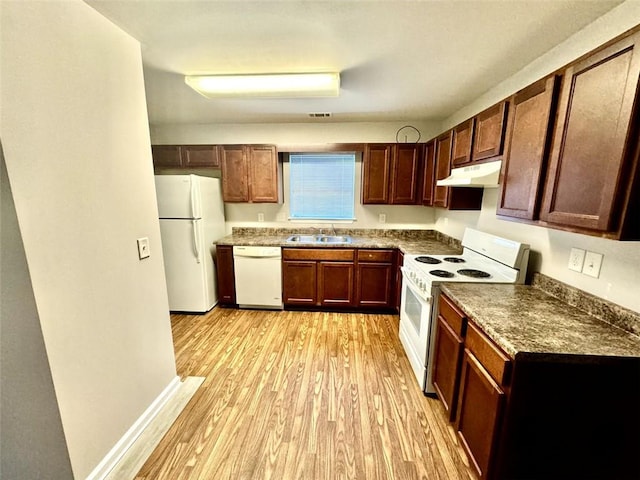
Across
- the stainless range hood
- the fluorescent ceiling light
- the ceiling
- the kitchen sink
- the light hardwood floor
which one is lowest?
the light hardwood floor

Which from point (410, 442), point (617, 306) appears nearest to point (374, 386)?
point (410, 442)

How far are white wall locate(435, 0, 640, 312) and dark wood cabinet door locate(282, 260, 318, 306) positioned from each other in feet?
6.41

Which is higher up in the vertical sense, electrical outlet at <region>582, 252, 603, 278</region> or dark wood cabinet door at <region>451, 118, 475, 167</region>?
dark wood cabinet door at <region>451, 118, 475, 167</region>

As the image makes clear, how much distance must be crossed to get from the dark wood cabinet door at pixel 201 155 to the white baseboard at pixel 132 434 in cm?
255

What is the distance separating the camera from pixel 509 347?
1.05m

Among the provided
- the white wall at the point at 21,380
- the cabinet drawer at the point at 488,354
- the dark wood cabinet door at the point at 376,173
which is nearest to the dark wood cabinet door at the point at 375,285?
the dark wood cabinet door at the point at 376,173

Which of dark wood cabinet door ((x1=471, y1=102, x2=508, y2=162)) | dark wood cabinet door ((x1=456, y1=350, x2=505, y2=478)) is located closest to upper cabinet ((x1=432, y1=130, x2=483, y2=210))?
dark wood cabinet door ((x1=471, y1=102, x2=508, y2=162))

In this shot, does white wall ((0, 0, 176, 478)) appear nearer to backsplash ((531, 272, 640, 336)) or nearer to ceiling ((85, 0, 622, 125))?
ceiling ((85, 0, 622, 125))

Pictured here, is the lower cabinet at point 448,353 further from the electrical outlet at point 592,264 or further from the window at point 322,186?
the window at point 322,186

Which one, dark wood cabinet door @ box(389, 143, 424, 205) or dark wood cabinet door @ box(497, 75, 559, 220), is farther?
dark wood cabinet door @ box(389, 143, 424, 205)

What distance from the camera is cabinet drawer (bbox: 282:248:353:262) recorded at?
312 cm

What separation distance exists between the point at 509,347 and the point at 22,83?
2.20 meters

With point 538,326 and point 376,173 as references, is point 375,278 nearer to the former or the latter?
point 376,173

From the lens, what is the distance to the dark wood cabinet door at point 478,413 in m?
1.14
